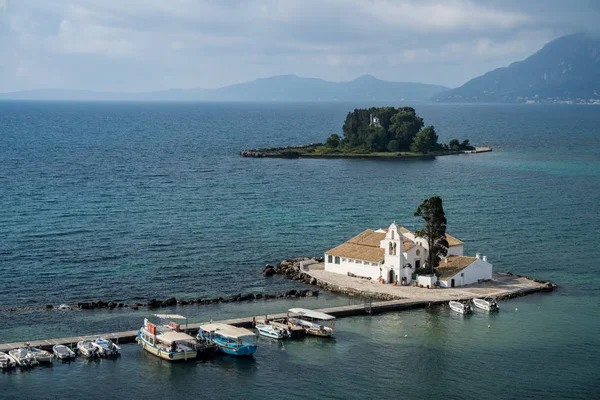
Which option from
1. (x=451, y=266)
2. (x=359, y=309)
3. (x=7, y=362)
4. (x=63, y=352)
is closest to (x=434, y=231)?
(x=451, y=266)

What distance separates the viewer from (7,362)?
55.0 meters

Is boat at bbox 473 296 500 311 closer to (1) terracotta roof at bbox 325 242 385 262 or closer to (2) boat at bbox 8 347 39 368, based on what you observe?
(1) terracotta roof at bbox 325 242 385 262

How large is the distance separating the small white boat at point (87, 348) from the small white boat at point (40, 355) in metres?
2.21

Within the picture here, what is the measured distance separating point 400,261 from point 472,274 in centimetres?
728

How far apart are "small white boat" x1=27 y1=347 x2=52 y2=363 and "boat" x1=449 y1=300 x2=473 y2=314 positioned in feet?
109

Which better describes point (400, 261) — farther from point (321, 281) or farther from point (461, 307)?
point (461, 307)

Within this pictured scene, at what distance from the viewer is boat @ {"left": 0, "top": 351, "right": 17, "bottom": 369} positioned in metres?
54.8

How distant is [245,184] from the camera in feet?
481

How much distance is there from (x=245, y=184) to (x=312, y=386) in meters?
95.5

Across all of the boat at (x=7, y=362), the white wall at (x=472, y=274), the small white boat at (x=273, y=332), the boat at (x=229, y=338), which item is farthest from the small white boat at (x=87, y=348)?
the white wall at (x=472, y=274)

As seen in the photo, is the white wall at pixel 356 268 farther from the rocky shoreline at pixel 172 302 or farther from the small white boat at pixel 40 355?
the small white boat at pixel 40 355

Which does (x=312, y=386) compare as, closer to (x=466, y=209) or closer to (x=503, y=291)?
(x=503, y=291)

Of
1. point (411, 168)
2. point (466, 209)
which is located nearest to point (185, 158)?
point (411, 168)

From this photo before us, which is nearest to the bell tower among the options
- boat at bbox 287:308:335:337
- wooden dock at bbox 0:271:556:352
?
wooden dock at bbox 0:271:556:352
